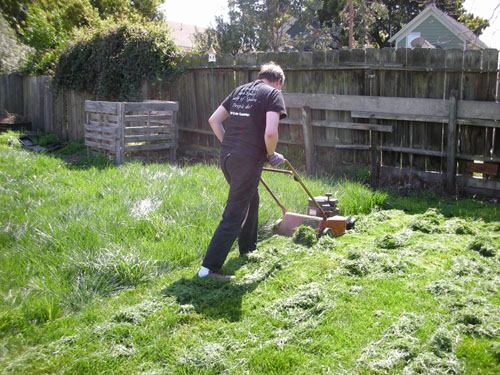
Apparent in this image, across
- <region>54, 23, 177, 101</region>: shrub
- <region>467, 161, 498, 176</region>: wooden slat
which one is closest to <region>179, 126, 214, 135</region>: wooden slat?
<region>54, 23, 177, 101</region>: shrub

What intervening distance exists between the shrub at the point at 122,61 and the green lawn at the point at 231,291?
5546 mm

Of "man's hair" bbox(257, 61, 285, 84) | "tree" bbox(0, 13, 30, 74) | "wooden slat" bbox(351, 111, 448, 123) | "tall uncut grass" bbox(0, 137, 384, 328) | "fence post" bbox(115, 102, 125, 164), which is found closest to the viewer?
"tall uncut grass" bbox(0, 137, 384, 328)

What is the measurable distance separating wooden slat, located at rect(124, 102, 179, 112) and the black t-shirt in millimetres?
5717

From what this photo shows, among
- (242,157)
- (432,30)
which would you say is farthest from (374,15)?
(242,157)

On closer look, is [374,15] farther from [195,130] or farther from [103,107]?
[103,107]

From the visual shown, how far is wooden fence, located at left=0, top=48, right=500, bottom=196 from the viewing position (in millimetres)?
7449

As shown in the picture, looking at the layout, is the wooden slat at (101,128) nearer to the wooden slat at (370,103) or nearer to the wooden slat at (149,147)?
the wooden slat at (149,147)

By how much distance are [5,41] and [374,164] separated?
17025 millimetres

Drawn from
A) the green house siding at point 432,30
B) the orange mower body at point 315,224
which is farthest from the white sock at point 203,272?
the green house siding at point 432,30

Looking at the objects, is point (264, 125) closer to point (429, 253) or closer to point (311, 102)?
point (429, 253)

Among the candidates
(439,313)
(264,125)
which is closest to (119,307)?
(264,125)

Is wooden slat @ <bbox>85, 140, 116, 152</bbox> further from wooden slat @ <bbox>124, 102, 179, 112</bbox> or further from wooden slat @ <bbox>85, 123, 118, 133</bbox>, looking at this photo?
wooden slat @ <bbox>124, 102, 179, 112</bbox>

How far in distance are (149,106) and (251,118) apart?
20.1 ft

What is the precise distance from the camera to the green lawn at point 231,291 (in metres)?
3.28
